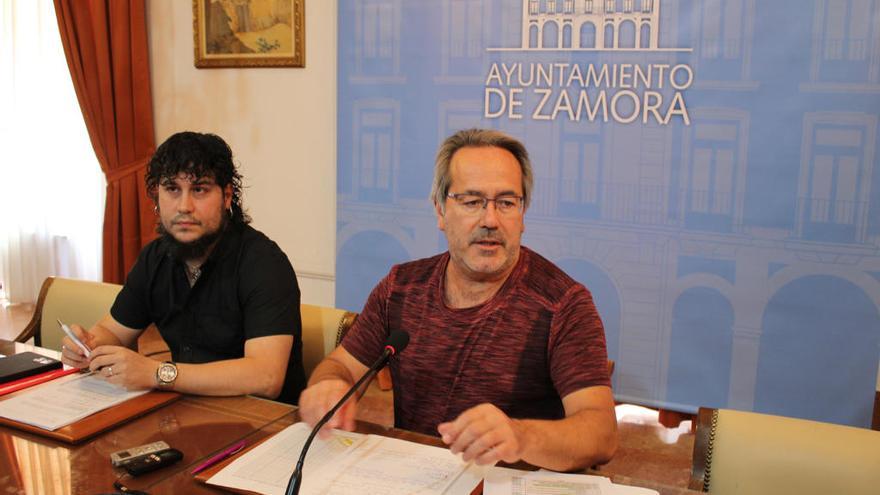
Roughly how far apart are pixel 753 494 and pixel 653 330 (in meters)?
1.82

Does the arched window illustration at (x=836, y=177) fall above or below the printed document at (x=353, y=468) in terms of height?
above

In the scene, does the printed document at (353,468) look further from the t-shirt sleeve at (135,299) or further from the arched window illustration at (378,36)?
the arched window illustration at (378,36)

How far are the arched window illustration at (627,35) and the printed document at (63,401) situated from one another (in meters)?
2.39

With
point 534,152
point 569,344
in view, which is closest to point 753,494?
point 569,344

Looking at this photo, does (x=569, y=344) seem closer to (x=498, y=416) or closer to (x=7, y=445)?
(x=498, y=416)

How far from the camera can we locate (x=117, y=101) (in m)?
4.59

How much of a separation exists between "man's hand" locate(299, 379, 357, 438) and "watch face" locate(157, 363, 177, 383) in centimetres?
36

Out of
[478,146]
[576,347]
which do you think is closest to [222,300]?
[478,146]

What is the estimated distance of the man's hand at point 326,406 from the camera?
4.80 ft

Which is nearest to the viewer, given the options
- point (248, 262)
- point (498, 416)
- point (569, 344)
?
point (498, 416)

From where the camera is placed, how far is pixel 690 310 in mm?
3164

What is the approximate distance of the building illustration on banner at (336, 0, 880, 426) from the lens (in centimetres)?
287

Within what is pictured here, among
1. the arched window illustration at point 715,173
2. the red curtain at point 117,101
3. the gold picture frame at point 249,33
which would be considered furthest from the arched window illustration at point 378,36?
the red curtain at point 117,101

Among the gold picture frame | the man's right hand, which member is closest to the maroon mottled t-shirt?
the man's right hand
